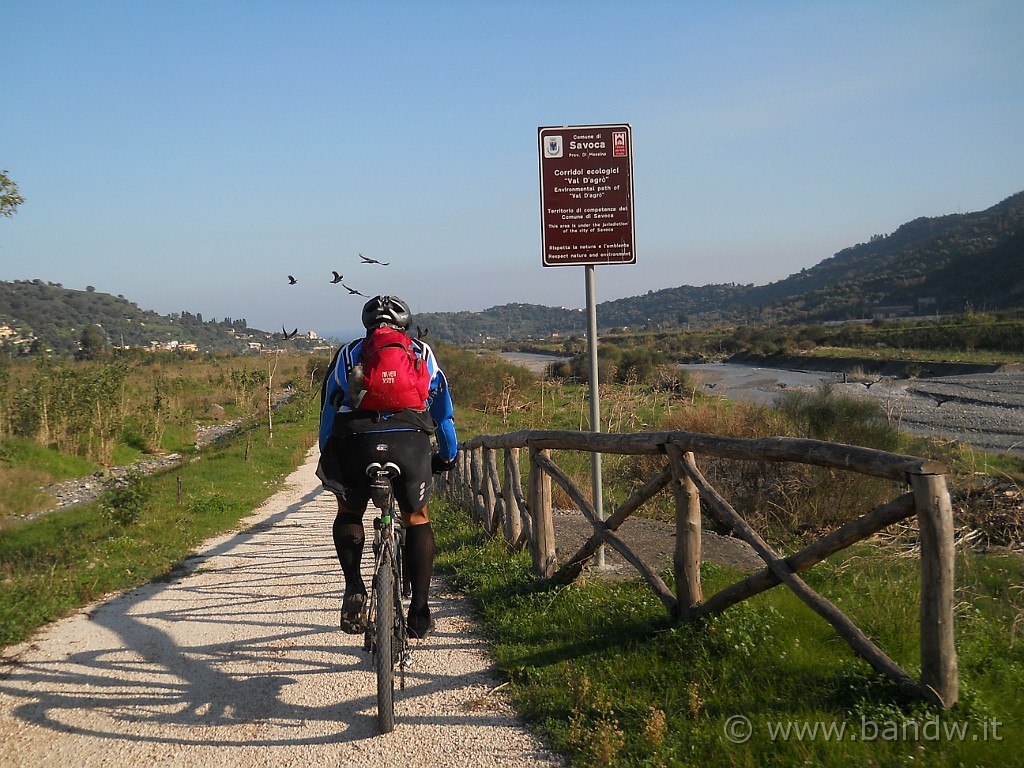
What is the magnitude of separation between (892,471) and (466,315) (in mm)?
166413

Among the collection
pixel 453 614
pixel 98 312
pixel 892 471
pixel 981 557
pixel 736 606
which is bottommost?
pixel 981 557

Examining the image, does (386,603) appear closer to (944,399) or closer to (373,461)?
(373,461)

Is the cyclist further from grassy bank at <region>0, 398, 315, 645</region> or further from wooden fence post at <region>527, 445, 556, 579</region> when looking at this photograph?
grassy bank at <region>0, 398, 315, 645</region>

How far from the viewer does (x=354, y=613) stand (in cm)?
353

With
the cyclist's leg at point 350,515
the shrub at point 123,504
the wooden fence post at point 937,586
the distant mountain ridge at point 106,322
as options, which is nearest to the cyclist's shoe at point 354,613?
the cyclist's leg at point 350,515

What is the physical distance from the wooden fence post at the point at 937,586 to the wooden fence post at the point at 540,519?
2887mm

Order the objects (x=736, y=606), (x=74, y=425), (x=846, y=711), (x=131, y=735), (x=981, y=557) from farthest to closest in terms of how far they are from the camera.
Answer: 1. (x=74, y=425)
2. (x=981, y=557)
3. (x=736, y=606)
4. (x=131, y=735)
5. (x=846, y=711)

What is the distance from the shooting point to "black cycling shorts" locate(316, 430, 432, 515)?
352 cm

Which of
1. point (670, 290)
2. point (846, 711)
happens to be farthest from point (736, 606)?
point (670, 290)

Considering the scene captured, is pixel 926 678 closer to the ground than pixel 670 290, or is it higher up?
closer to the ground

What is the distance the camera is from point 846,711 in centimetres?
302

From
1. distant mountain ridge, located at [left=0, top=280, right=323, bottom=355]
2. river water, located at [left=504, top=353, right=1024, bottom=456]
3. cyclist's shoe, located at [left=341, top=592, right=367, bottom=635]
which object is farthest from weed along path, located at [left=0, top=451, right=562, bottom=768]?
distant mountain ridge, located at [left=0, top=280, right=323, bottom=355]

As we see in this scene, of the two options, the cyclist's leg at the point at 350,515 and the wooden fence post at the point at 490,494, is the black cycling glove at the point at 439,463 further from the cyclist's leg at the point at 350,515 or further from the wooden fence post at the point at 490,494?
the wooden fence post at the point at 490,494

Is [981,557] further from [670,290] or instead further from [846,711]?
[670,290]
